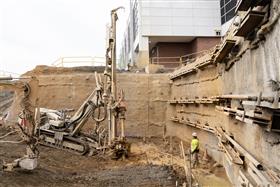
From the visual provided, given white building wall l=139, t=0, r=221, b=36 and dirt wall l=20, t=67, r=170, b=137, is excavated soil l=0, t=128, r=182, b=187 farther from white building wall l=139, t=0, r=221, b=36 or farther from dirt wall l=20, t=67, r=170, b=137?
white building wall l=139, t=0, r=221, b=36

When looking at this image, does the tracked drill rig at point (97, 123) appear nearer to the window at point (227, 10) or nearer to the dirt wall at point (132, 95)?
the dirt wall at point (132, 95)

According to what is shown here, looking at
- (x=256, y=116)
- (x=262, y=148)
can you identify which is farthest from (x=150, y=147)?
(x=256, y=116)

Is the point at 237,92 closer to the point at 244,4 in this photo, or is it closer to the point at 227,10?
the point at 244,4

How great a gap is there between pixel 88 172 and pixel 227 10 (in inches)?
1035

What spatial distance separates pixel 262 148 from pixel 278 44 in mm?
2795

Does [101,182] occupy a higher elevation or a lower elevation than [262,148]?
lower

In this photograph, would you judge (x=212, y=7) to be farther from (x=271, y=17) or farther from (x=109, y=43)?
(x=271, y=17)

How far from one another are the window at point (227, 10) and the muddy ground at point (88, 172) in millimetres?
20550

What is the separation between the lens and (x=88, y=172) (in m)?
14.4

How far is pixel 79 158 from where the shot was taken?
17.1 m

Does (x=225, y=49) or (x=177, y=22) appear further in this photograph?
(x=177, y=22)

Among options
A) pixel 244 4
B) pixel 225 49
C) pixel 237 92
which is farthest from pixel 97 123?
pixel 244 4

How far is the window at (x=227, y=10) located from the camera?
34.6m

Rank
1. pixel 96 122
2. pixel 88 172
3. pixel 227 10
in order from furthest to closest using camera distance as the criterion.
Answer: pixel 227 10 < pixel 96 122 < pixel 88 172
